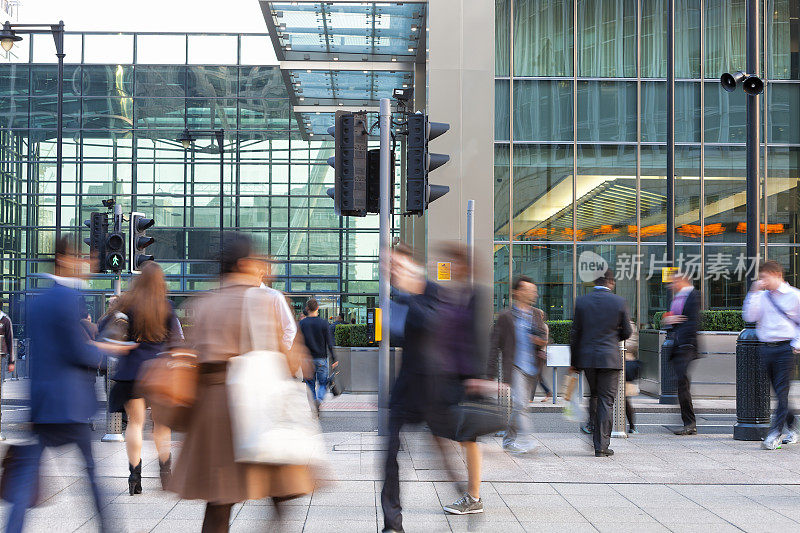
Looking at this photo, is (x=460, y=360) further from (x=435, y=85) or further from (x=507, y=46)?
(x=507, y=46)

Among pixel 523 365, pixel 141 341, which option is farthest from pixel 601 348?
pixel 141 341

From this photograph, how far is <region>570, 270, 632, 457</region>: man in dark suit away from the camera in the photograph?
9.33m

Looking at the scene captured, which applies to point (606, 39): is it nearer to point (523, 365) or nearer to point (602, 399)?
point (523, 365)

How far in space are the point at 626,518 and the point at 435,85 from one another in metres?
13.8

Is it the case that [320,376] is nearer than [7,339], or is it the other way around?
[320,376]

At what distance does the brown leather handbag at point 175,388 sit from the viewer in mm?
4363

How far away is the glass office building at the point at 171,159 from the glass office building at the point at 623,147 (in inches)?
621

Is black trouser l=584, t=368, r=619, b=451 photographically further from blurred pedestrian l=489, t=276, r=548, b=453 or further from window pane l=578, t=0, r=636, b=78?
window pane l=578, t=0, r=636, b=78

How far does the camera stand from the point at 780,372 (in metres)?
9.79

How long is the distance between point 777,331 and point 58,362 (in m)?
7.55

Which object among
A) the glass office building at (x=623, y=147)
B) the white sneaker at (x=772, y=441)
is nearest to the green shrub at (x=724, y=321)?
the glass office building at (x=623, y=147)

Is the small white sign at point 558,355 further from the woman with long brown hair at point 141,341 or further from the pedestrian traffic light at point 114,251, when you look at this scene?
the pedestrian traffic light at point 114,251

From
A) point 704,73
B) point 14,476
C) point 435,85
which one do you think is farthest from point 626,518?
point 704,73

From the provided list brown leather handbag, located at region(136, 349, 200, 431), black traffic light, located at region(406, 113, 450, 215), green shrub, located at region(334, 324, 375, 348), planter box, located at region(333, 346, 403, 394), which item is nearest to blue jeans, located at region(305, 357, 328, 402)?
black traffic light, located at region(406, 113, 450, 215)
